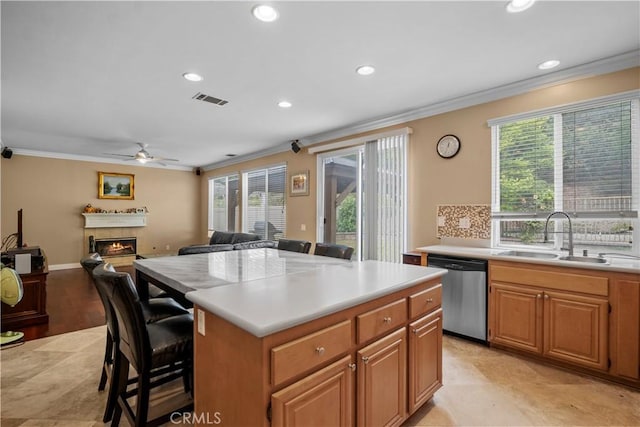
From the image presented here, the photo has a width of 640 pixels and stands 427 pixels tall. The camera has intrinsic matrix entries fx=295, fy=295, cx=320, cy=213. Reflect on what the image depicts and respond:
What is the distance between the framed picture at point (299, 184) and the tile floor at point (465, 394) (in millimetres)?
3511

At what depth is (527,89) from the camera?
299cm

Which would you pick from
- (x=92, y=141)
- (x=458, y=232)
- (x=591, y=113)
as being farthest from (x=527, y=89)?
(x=92, y=141)

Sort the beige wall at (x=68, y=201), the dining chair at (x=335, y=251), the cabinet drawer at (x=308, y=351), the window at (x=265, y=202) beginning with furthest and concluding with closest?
the beige wall at (x=68, y=201)
the window at (x=265, y=202)
the dining chair at (x=335, y=251)
the cabinet drawer at (x=308, y=351)

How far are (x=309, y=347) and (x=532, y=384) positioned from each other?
2.14 meters

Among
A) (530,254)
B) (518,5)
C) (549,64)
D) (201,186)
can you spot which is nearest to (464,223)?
(530,254)

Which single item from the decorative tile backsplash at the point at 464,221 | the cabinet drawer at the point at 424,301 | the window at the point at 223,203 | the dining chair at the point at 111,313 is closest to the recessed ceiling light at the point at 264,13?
the dining chair at the point at 111,313

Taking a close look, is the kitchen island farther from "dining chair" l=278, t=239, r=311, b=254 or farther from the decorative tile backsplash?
the decorative tile backsplash

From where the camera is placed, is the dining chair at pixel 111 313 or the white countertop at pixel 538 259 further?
the white countertop at pixel 538 259

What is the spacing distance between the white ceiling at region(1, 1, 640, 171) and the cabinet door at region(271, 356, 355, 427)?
2098mm

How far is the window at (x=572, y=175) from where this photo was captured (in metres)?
2.54

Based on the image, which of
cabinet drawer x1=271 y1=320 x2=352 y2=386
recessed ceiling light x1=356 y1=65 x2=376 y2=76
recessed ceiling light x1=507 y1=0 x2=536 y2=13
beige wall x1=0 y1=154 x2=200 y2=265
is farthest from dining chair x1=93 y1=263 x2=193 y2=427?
beige wall x1=0 y1=154 x2=200 y2=265

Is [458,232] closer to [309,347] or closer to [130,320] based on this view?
[309,347]

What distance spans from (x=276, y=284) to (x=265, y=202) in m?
5.10

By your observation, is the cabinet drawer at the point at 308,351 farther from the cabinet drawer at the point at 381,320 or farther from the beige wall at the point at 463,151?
the beige wall at the point at 463,151
